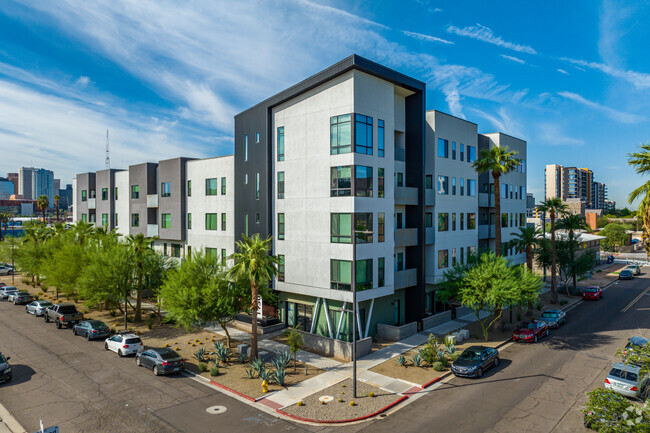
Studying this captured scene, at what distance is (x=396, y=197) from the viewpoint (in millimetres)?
32719

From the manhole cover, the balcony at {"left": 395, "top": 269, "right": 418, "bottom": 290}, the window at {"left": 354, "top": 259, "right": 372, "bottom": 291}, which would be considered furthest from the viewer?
the balcony at {"left": 395, "top": 269, "right": 418, "bottom": 290}

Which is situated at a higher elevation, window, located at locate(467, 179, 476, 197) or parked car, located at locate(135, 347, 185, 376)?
window, located at locate(467, 179, 476, 197)

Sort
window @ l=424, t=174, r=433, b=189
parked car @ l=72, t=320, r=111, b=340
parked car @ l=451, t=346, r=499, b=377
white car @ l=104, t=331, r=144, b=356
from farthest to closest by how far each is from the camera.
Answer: window @ l=424, t=174, r=433, b=189, parked car @ l=72, t=320, r=111, b=340, white car @ l=104, t=331, r=144, b=356, parked car @ l=451, t=346, r=499, b=377

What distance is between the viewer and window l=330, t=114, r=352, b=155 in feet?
93.1

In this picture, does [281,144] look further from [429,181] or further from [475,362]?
[475,362]

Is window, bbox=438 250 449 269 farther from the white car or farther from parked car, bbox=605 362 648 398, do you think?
the white car

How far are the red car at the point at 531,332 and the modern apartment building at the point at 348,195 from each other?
7.74 metres

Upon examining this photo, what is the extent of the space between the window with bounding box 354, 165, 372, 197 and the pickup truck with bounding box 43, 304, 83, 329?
92.7 ft

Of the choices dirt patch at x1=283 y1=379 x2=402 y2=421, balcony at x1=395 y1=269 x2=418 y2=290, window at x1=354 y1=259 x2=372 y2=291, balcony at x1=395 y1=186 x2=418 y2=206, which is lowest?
dirt patch at x1=283 y1=379 x2=402 y2=421

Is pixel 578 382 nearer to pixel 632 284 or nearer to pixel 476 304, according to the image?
pixel 476 304

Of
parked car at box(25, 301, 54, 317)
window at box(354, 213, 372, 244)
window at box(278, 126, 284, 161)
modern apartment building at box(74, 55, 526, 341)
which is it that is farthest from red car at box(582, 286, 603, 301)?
parked car at box(25, 301, 54, 317)

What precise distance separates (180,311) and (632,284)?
220 feet

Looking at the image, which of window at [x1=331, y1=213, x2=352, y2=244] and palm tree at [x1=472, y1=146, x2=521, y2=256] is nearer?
window at [x1=331, y1=213, x2=352, y2=244]

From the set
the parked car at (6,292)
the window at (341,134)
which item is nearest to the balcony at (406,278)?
the window at (341,134)
